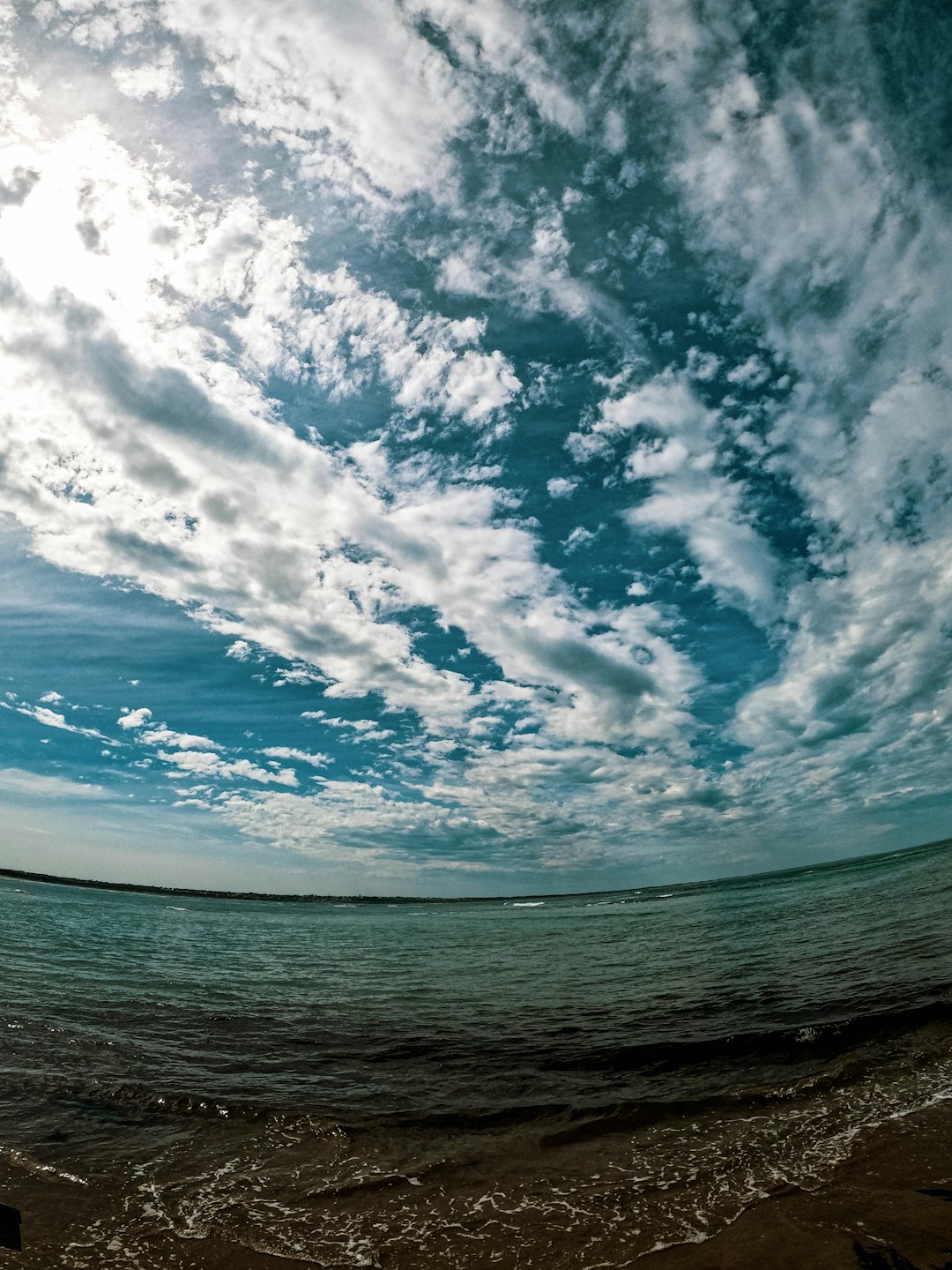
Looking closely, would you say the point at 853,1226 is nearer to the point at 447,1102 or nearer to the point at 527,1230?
the point at 527,1230

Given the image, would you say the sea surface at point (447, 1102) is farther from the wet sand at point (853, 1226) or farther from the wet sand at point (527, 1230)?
the wet sand at point (853, 1226)

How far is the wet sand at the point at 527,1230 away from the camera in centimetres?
560

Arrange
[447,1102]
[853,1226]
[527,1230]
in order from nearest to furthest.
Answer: [853,1226] < [527,1230] < [447,1102]

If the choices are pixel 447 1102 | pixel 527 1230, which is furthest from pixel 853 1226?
pixel 447 1102

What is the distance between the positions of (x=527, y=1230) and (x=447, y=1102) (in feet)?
14.7

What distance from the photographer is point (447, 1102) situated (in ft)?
33.8

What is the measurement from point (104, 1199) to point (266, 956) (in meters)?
30.2

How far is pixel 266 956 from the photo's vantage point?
110 feet

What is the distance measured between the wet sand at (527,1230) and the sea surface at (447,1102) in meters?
0.04

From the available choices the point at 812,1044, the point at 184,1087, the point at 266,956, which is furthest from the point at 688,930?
the point at 184,1087

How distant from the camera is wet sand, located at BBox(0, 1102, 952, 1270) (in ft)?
18.4

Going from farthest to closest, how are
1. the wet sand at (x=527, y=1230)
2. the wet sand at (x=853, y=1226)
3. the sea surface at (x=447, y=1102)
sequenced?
the sea surface at (x=447, y=1102) < the wet sand at (x=527, y=1230) < the wet sand at (x=853, y=1226)

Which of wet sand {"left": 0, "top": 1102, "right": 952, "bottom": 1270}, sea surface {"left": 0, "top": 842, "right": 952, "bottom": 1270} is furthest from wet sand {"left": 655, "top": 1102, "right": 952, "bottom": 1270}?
sea surface {"left": 0, "top": 842, "right": 952, "bottom": 1270}

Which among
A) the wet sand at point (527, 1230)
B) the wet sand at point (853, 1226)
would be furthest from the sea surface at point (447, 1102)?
the wet sand at point (853, 1226)
